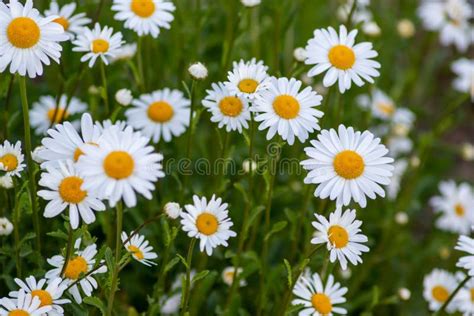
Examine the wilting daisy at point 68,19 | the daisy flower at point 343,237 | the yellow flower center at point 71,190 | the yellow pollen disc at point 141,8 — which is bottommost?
the daisy flower at point 343,237

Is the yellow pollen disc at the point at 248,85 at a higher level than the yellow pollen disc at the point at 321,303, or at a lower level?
higher

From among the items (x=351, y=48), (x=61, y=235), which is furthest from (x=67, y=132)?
(x=351, y=48)

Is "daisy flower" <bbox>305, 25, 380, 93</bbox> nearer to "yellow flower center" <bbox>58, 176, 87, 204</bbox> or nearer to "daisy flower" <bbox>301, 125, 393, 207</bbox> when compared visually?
"daisy flower" <bbox>301, 125, 393, 207</bbox>

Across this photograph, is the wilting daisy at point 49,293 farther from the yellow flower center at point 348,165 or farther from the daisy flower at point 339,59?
the daisy flower at point 339,59

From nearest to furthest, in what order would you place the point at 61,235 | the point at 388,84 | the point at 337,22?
the point at 61,235 < the point at 337,22 < the point at 388,84

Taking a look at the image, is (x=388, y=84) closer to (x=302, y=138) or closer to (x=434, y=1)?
(x=434, y=1)

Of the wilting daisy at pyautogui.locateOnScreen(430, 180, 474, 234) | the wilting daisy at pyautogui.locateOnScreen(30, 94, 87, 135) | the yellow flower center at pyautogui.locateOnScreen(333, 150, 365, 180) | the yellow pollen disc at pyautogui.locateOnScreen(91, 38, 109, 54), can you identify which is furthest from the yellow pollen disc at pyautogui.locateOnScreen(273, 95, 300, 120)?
the wilting daisy at pyautogui.locateOnScreen(430, 180, 474, 234)

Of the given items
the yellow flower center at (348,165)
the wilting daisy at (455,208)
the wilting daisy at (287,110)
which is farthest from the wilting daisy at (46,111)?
the wilting daisy at (455,208)

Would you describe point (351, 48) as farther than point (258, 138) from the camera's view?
No
